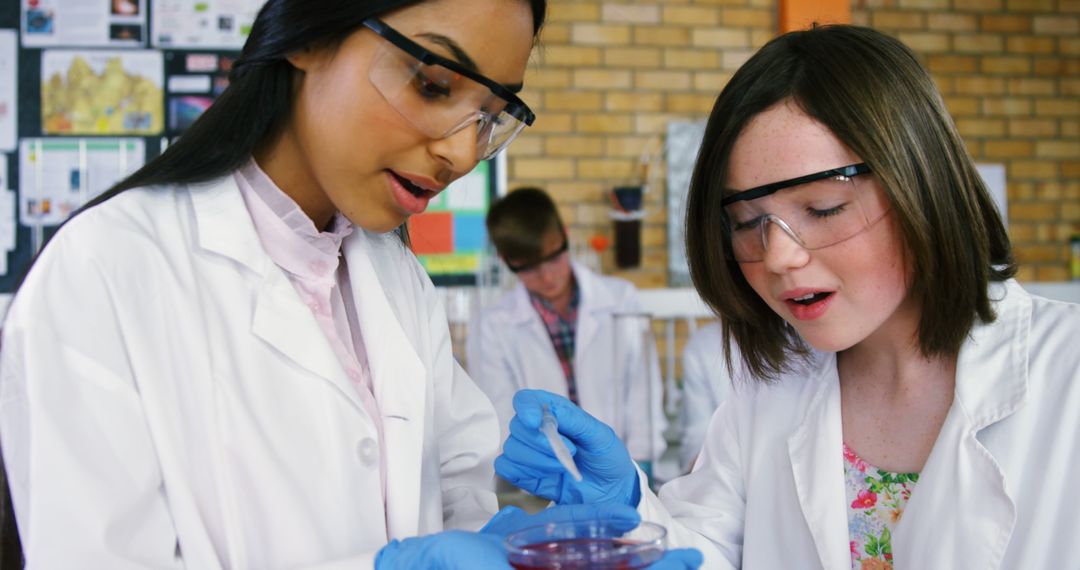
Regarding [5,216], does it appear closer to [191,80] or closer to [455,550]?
[191,80]

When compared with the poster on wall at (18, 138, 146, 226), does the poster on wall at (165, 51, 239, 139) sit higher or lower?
higher

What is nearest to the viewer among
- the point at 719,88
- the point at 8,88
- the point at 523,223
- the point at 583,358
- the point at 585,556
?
the point at 585,556

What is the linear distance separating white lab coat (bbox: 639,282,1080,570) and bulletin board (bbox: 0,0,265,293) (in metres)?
2.77

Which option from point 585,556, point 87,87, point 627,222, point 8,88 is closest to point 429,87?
point 585,556

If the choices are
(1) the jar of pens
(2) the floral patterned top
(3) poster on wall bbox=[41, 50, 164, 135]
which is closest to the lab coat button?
(2) the floral patterned top

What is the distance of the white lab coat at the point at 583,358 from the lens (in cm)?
361

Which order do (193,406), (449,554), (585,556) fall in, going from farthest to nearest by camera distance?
(193,406) < (449,554) < (585,556)

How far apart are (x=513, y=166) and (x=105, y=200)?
128 inches

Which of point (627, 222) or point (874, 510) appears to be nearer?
point (874, 510)

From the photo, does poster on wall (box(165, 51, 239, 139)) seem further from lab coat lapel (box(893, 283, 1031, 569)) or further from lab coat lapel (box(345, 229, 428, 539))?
lab coat lapel (box(893, 283, 1031, 569))

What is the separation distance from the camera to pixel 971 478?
48.0 inches

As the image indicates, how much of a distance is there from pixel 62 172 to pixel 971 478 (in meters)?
3.47

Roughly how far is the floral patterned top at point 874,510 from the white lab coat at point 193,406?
61cm

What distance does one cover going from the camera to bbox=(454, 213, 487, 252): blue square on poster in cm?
423
